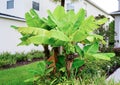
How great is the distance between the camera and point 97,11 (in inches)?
1348

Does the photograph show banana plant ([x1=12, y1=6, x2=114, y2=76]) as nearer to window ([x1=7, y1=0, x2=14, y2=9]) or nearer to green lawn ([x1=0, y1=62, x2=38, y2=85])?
green lawn ([x1=0, y1=62, x2=38, y2=85])

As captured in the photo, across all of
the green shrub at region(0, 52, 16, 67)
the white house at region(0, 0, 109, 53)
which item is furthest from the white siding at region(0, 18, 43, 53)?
the green shrub at region(0, 52, 16, 67)

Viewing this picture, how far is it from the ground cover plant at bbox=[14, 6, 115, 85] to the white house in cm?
1102

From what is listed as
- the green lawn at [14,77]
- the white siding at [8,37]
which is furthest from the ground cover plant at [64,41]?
the white siding at [8,37]

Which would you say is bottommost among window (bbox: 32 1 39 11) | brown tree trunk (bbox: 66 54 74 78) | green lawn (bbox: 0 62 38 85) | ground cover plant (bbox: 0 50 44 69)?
green lawn (bbox: 0 62 38 85)

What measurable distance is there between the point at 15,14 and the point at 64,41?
57.4ft

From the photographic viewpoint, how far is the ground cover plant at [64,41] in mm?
6684

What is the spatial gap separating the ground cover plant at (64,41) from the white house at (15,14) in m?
Result: 11.0

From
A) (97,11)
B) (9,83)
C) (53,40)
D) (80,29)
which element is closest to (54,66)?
(53,40)

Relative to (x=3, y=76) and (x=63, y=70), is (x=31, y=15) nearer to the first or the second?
(x=63, y=70)

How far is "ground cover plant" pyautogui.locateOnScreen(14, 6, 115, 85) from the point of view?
668 centimetres

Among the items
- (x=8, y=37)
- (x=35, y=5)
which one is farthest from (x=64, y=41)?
(x=35, y=5)

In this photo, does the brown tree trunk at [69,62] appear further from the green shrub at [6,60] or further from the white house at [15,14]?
the white house at [15,14]

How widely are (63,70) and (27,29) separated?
1715 millimetres
